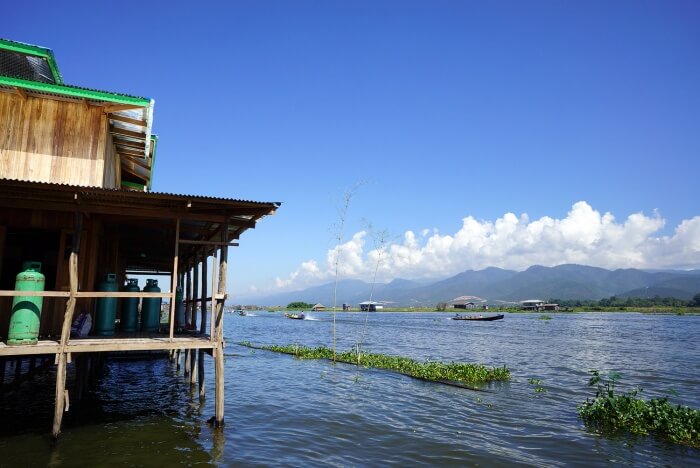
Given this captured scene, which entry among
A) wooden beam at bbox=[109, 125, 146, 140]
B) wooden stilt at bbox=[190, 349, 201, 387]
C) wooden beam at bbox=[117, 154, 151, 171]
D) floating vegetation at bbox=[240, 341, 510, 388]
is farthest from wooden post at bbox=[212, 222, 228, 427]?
floating vegetation at bbox=[240, 341, 510, 388]

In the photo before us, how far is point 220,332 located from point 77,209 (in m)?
4.45

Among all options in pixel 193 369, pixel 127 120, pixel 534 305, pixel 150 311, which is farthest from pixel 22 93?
pixel 534 305

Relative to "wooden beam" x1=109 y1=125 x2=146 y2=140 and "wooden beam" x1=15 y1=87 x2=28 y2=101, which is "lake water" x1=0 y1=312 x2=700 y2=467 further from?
"wooden beam" x1=15 y1=87 x2=28 y2=101

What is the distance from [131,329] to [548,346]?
35464mm

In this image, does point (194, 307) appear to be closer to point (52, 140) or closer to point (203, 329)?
point (203, 329)

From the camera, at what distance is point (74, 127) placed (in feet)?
43.4

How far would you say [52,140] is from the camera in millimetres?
13008

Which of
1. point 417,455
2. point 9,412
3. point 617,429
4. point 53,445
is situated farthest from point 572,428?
point 9,412

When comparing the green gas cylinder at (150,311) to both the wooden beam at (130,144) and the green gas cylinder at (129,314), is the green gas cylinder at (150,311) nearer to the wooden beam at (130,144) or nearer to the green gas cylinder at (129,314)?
the green gas cylinder at (129,314)

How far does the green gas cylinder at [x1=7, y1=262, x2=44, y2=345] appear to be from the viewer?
9.74 meters

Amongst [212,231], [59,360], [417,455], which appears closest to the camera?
[59,360]

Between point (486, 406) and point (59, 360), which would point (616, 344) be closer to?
point (486, 406)

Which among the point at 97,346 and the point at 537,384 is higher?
the point at 97,346

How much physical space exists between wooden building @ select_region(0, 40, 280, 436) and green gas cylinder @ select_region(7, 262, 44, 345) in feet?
0.89
